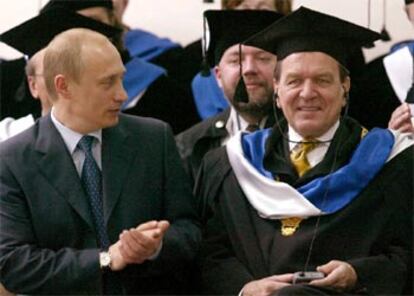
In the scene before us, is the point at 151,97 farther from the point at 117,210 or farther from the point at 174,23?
the point at 117,210

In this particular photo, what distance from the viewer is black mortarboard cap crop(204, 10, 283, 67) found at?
504cm

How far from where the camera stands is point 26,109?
18.2 feet

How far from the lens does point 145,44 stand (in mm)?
6062

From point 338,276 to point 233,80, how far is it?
1230mm

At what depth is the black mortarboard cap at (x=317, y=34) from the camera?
4.41m

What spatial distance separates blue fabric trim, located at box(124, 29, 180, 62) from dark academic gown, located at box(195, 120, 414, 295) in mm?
1755

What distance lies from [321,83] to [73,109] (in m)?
0.94

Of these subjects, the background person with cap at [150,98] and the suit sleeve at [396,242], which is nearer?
the suit sleeve at [396,242]

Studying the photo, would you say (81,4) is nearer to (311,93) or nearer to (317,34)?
(317,34)

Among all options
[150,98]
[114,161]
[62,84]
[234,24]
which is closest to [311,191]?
[114,161]

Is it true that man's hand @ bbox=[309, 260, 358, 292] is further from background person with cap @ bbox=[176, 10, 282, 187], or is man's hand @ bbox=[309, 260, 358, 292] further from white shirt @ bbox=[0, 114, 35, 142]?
white shirt @ bbox=[0, 114, 35, 142]

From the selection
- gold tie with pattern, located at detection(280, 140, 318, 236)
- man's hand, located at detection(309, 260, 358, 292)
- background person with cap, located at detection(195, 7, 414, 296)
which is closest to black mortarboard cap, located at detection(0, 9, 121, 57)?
background person with cap, located at detection(195, 7, 414, 296)

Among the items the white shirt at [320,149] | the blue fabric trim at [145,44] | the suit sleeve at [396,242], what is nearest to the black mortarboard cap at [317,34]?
the white shirt at [320,149]

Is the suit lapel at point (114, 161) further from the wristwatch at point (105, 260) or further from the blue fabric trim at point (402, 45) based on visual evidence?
the blue fabric trim at point (402, 45)
